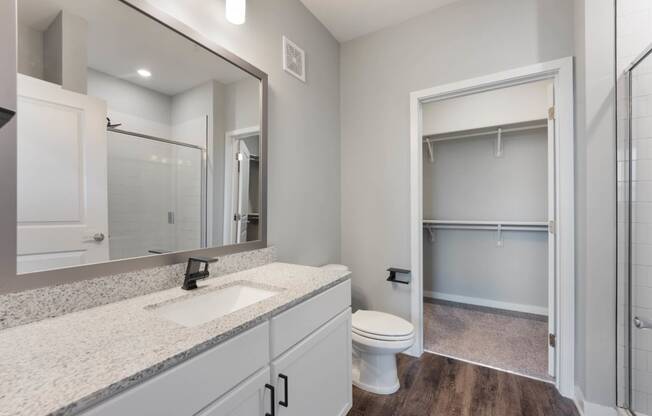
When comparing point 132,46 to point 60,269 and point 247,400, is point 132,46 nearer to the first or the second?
point 60,269

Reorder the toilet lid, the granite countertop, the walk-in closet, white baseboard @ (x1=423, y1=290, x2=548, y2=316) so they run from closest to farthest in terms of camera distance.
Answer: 1. the granite countertop
2. the toilet lid
3. the walk-in closet
4. white baseboard @ (x1=423, y1=290, x2=548, y2=316)

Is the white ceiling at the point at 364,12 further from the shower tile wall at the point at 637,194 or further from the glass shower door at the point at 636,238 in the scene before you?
the glass shower door at the point at 636,238

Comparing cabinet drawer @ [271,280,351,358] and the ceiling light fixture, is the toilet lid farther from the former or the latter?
the ceiling light fixture

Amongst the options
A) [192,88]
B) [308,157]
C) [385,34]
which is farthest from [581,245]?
[192,88]

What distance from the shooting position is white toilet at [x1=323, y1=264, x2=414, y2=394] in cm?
169

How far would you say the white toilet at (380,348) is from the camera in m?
1.69

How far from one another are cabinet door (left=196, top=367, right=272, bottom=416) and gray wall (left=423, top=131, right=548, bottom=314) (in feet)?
9.39

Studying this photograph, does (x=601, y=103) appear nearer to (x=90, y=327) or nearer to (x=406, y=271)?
(x=406, y=271)

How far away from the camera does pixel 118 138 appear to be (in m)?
1.09

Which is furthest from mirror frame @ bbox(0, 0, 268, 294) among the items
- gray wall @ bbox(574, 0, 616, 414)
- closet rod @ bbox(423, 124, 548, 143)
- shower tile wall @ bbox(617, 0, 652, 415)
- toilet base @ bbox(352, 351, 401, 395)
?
closet rod @ bbox(423, 124, 548, 143)

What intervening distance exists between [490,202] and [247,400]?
3.05m

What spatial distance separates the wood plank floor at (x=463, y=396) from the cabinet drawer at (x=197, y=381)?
3.52 feet

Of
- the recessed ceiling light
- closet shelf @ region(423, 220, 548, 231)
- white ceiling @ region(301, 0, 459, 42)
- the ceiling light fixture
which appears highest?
white ceiling @ region(301, 0, 459, 42)

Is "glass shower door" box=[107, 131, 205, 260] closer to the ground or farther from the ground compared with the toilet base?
farther from the ground
